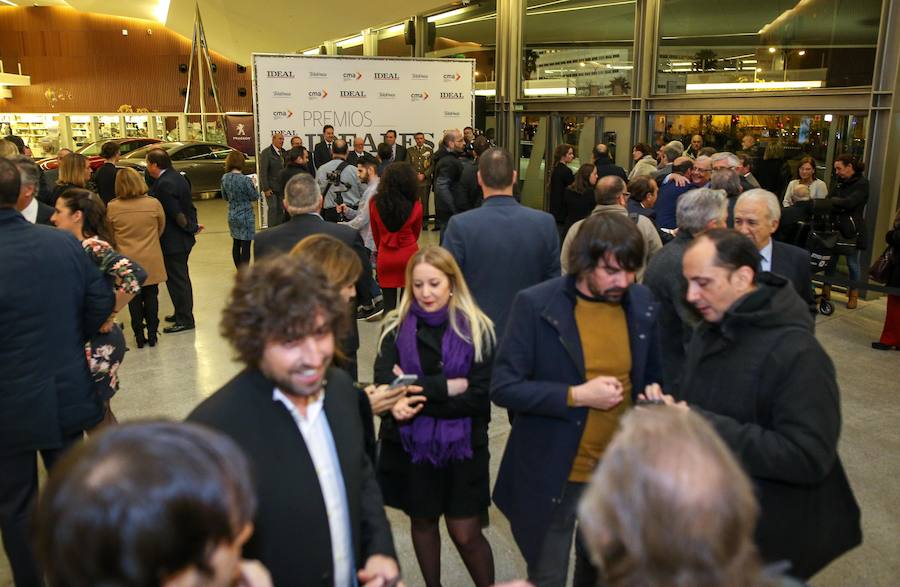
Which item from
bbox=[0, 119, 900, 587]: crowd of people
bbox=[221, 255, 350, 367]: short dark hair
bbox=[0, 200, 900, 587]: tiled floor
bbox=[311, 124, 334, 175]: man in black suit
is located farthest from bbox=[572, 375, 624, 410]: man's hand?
bbox=[311, 124, 334, 175]: man in black suit

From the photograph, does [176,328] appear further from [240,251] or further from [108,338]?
[108,338]

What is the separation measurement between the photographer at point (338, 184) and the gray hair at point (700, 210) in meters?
4.96

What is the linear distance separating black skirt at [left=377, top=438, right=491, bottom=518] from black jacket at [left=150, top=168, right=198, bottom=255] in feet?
15.3

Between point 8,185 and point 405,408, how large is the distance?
5.55 feet

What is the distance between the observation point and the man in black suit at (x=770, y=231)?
358 cm

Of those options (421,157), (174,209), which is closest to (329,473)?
(174,209)

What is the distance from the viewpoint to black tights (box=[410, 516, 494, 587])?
267cm

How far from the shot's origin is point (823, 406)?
187cm

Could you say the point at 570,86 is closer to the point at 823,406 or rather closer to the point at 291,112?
the point at 291,112

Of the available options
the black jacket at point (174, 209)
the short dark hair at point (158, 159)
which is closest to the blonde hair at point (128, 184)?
the black jacket at point (174, 209)

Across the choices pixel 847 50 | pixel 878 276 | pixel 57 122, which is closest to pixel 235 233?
pixel 878 276

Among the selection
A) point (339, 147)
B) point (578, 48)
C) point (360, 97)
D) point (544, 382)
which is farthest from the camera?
point (578, 48)

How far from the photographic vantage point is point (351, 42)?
21.0 m

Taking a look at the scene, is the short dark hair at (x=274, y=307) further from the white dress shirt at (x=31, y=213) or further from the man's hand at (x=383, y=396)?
the white dress shirt at (x=31, y=213)
